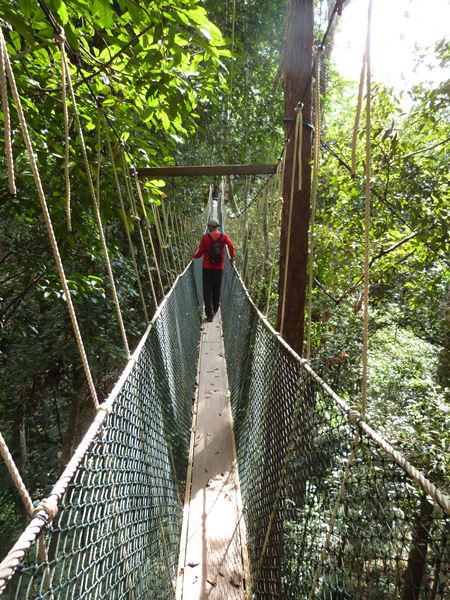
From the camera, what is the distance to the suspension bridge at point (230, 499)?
2.16 ft

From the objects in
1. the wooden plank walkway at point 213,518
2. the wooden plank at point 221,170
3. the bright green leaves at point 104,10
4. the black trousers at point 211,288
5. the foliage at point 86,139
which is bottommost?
the wooden plank walkway at point 213,518

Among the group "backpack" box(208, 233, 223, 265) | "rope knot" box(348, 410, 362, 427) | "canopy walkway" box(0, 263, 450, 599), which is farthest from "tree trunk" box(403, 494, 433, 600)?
"backpack" box(208, 233, 223, 265)

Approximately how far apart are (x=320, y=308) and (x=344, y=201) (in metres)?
2.02

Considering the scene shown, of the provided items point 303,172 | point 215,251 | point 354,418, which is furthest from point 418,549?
point 215,251

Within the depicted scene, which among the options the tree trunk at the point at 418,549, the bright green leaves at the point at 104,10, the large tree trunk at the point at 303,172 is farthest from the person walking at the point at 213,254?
the tree trunk at the point at 418,549

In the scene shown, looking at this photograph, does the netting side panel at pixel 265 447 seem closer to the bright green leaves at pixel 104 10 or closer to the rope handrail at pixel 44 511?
the rope handrail at pixel 44 511

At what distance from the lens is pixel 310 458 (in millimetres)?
1117

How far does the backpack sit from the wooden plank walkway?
1.56 m

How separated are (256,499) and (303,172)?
53.9 inches

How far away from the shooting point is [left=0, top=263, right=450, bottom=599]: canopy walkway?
647mm

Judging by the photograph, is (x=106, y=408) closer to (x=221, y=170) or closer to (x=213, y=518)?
(x=213, y=518)

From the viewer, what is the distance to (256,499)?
60.3 inches

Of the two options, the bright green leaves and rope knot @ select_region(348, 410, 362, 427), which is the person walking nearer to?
the bright green leaves

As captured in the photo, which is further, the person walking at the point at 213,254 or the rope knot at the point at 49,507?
the person walking at the point at 213,254
